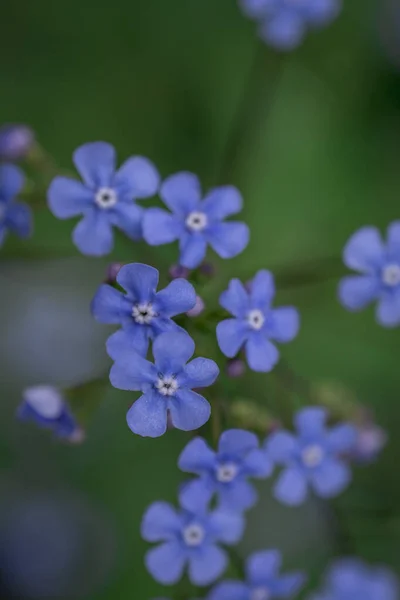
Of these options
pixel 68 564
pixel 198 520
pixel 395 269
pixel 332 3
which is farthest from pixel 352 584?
pixel 332 3

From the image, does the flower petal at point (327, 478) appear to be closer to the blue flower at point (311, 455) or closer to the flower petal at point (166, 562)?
the blue flower at point (311, 455)

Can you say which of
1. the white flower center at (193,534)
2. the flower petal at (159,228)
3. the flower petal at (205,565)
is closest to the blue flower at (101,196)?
the flower petal at (159,228)

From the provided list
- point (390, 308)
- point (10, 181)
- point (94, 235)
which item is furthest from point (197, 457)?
point (10, 181)

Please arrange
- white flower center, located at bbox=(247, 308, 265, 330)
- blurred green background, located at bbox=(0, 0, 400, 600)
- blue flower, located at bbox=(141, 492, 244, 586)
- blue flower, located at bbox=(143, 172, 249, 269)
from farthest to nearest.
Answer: blurred green background, located at bbox=(0, 0, 400, 600), blue flower, located at bbox=(141, 492, 244, 586), blue flower, located at bbox=(143, 172, 249, 269), white flower center, located at bbox=(247, 308, 265, 330)

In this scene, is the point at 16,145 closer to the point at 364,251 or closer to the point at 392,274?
the point at 364,251

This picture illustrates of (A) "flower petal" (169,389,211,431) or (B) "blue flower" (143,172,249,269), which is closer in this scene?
(A) "flower petal" (169,389,211,431)

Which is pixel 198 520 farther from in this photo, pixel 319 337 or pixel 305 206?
pixel 305 206

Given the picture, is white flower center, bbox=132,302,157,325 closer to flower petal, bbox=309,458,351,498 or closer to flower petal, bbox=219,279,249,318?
flower petal, bbox=219,279,249,318

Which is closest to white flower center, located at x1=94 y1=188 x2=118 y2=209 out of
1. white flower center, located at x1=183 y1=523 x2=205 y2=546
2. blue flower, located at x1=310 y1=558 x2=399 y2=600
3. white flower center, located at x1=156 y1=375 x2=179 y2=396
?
white flower center, located at x1=156 y1=375 x2=179 y2=396
